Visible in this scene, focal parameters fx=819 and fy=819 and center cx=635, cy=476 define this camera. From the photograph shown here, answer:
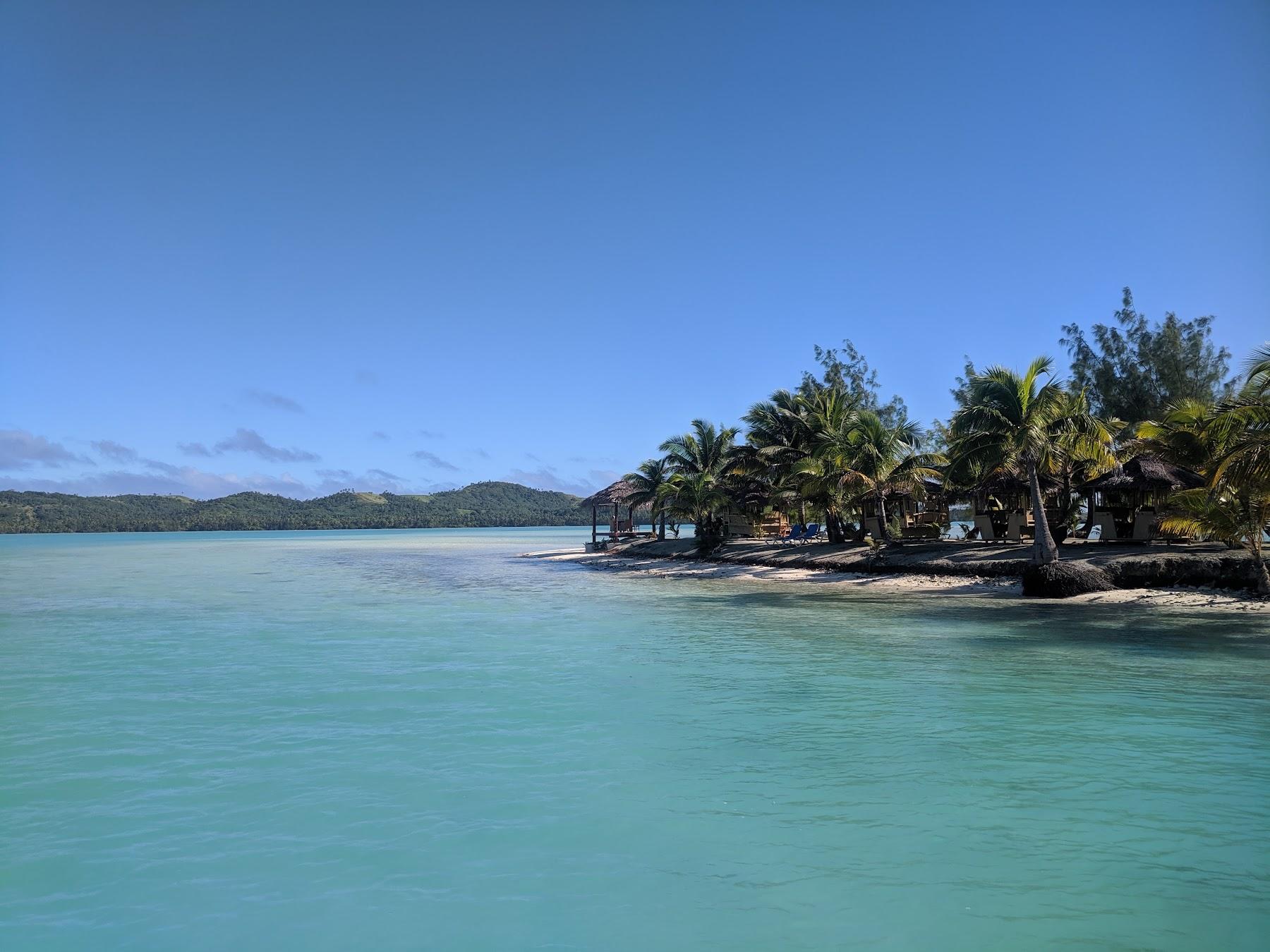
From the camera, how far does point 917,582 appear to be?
23.6 metres

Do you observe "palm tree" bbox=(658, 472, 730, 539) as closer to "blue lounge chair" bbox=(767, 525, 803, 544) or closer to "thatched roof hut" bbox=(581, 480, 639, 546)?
"blue lounge chair" bbox=(767, 525, 803, 544)

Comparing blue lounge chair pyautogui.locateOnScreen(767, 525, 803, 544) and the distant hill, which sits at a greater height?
the distant hill

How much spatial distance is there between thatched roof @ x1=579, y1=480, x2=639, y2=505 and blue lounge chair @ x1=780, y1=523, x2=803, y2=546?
921 centimetres

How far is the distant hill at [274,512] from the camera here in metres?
144

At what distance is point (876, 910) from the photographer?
Result: 14.9ft

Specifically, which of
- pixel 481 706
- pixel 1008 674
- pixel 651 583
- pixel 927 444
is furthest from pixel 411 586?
pixel 927 444

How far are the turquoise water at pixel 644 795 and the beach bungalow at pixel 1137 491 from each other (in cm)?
924

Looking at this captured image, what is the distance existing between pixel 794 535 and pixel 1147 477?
18005mm

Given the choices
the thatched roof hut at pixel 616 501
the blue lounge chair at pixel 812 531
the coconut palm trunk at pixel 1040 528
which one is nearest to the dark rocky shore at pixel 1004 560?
the coconut palm trunk at pixel 1040 528

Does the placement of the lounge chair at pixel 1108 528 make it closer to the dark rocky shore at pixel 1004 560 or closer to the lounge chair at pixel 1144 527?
the dark rocky shore at pixel 1004 560

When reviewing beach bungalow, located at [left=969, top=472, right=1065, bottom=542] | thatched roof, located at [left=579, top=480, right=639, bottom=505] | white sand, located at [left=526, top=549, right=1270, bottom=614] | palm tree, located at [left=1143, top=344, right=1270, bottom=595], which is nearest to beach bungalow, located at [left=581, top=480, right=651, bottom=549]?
thatched roof, located at [left=579, top=480, right=639, bottom=505]

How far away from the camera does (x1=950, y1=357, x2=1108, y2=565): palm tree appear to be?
2011 centimetres

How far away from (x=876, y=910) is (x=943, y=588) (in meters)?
19.2

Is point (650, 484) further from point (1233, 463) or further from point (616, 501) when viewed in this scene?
point (1233, 463)
